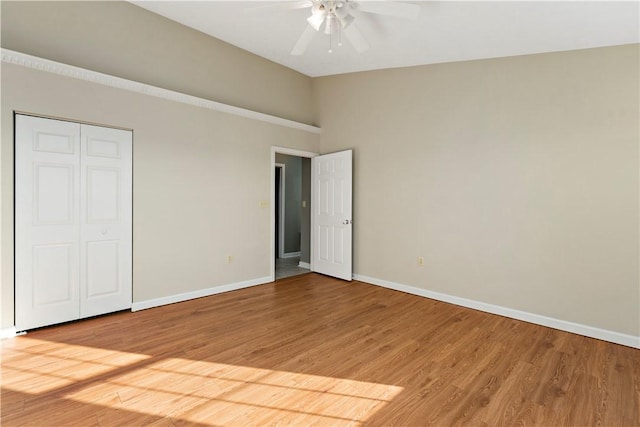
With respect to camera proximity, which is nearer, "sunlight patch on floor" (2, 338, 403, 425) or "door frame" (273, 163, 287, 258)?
"sunlight patch on floor" (2, 338, 403, 425)

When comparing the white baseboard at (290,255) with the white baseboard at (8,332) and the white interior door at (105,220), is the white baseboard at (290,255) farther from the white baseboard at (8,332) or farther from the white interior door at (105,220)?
the white baseboard at (8,332)

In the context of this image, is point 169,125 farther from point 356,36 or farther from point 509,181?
point 509,181

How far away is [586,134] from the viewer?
3182 millimetres

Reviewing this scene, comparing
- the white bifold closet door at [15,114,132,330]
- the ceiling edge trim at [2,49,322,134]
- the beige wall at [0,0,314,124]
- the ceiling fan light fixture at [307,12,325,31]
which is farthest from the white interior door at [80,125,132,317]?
the ceiling fan light fixture at [307,12,325,31]

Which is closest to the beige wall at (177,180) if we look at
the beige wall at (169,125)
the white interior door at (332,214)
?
the beige wall at (169,125)

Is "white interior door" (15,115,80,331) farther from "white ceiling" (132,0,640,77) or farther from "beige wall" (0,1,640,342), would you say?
"white ceiling" (132,0,640,77)

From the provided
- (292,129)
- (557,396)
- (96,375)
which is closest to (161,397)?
(96,375)

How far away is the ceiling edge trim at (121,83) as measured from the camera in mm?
2963

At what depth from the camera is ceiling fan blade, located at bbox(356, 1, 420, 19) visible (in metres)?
2.64

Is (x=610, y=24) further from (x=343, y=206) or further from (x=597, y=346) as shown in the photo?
(x=343, y=206)

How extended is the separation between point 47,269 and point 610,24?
5565 mm

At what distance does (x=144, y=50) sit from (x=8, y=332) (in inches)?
126

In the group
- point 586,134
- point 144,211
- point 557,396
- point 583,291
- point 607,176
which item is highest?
point 586,134

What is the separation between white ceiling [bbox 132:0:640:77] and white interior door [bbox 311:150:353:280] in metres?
1.56
